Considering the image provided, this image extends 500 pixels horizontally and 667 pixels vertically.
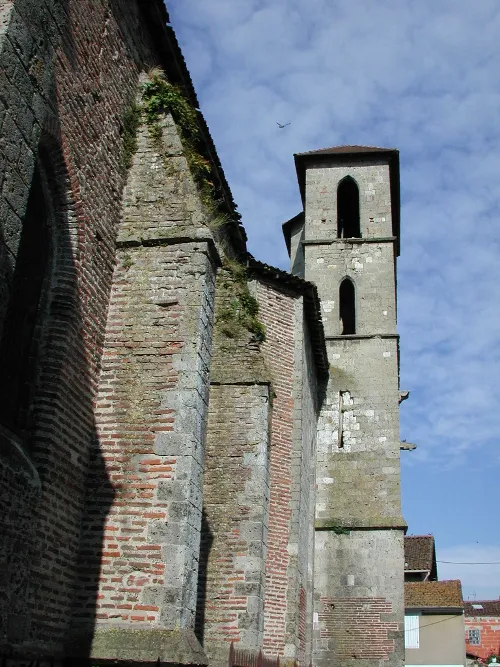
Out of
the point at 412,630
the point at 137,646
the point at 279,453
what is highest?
the point at 279,453

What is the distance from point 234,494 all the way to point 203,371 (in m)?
3.47

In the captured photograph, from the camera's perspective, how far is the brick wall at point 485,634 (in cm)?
4769

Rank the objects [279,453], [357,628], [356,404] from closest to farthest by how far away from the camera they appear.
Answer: [279,453]
[357,628]
[356,404]

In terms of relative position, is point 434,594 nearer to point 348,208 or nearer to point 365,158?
point 348,208

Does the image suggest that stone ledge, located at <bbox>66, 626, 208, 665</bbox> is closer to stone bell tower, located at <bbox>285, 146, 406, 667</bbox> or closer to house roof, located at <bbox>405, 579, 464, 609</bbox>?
stone bell tower, located at <bbox>285, 146, 406, 667</bbox>

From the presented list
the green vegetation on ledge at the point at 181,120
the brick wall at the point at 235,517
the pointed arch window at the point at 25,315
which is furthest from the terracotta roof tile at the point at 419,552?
the pointed arch window at the point at 25,315

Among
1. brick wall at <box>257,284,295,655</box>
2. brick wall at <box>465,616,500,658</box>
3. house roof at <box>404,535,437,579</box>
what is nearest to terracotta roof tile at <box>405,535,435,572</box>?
house roof at <box>404,535,437,579</box>

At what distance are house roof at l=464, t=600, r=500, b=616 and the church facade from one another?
43.7 meters

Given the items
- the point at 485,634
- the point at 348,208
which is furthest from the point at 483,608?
the point at 348,208

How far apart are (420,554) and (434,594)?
4016 millimetres

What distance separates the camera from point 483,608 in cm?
5047

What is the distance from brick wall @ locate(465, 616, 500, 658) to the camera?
4769cm

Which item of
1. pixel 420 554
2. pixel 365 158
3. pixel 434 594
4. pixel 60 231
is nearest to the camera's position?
pixel 60 231

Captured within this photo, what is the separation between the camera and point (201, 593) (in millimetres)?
9016
